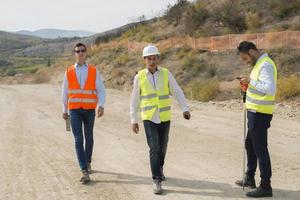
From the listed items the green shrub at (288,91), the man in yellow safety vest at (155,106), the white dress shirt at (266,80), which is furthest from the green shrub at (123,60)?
the white dress shirt at (266,80)

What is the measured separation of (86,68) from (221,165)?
293 cm

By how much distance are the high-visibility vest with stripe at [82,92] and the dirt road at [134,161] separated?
1208 millimetres

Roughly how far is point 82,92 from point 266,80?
3030 millimetres

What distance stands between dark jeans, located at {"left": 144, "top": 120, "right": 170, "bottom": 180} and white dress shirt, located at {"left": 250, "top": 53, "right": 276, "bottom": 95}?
1519 millimetres

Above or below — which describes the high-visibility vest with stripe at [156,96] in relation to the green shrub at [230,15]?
below

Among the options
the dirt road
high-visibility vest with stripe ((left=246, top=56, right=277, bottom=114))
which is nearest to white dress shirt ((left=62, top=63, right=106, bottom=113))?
the dirt road

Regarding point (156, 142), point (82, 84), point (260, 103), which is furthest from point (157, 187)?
point (82, 84)

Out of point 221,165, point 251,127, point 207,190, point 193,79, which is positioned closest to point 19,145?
point 221,165

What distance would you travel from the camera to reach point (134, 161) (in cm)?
948

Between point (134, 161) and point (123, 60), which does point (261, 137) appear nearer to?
point (134, 161)

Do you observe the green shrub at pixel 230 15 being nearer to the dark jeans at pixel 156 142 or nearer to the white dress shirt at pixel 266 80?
the dark jeans at pixel 156 142

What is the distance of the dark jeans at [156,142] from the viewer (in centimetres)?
712

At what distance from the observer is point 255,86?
6.47 meters

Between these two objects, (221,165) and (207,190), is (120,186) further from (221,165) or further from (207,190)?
(221,165)
